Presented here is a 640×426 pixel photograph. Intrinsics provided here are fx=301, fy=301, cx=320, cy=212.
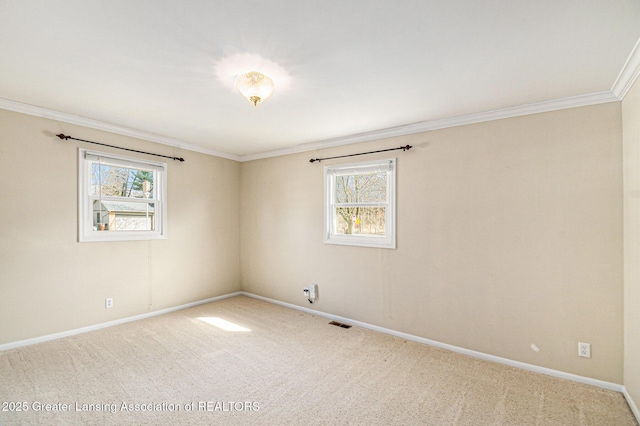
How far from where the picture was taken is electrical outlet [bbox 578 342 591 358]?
8.29 ft

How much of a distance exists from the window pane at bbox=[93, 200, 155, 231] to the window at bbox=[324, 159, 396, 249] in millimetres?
2465

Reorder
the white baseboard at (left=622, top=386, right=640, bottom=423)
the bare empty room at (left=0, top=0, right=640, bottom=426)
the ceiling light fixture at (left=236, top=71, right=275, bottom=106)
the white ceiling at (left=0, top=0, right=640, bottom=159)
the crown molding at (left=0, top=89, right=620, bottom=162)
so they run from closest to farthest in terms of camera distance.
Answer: the white ceiling at (left=0, top=0, right=640, bottom=159)
the bare empty room at (left=0, top=0, right=640, bottom=426)
the white baseboard at (left=622, top=386, right=640, bottom=423)
the ceiling light fixture at (left=236, top=71, right=275, bottom=106)
the crown molding at (left=0, top=89, right=620, bottom=162)

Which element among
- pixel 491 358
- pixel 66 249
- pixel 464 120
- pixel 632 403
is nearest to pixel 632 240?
pixel 632 403

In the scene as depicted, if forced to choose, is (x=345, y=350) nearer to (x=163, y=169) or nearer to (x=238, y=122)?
(x=238, y=122)

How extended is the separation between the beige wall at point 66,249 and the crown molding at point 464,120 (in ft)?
6.55

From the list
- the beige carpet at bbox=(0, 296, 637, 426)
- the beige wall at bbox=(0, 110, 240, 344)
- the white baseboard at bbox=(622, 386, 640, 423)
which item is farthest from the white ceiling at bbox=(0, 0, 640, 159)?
the beige carpet at bbox=(0, 296, 637, 426)

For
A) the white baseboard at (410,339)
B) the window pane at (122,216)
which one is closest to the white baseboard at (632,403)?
the white baseboard at (410,339)

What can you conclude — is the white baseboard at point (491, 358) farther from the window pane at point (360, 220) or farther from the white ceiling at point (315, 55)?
the white ceiling at point (315, 55)

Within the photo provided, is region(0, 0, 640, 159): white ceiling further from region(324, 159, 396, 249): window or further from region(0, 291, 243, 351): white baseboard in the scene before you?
region(0, 291, 243, 351): white baseboard

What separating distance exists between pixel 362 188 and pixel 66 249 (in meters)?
3.55

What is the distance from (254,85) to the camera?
222 centimetres

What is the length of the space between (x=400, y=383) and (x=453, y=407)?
0.44 metres

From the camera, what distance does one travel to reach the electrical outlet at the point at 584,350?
253 centimetres

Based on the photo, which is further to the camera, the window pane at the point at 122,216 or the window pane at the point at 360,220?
the window pane at the point at 360,220
